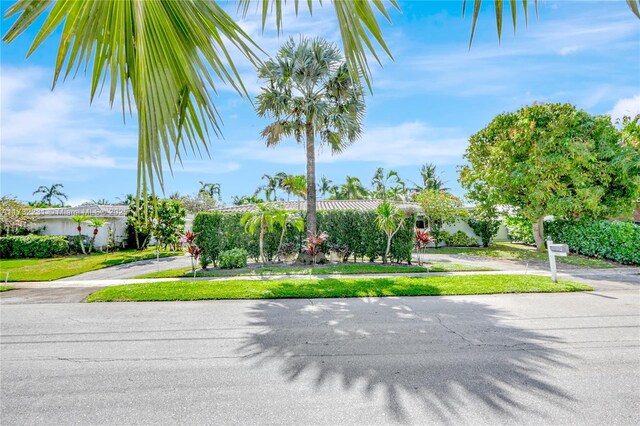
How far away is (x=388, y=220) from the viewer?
1309cm

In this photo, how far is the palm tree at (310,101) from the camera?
13648 mm

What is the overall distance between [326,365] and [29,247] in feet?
78.9

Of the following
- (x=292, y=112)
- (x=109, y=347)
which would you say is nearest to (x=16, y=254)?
(x=292, y=112)

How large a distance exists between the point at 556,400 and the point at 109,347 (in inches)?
219

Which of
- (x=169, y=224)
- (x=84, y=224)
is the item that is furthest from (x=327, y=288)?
(x=84, y=224)

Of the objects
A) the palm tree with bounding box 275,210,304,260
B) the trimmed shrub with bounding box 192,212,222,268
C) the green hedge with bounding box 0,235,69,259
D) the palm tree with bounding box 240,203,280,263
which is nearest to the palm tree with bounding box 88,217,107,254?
the green hedge with bounding box 0,235,69,259

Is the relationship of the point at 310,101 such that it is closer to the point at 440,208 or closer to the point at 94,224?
the point at 440,208

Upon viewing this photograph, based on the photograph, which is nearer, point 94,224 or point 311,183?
point 311,183

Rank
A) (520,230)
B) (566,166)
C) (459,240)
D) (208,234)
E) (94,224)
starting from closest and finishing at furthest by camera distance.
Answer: (208,234), (566,166), (94,224), (459,240), (520,230)

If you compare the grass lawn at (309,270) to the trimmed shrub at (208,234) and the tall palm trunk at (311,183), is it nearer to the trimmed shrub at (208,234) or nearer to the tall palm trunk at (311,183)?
the trimmed shrub at (208,234)

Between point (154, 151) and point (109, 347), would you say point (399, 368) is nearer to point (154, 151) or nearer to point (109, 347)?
point (154, 151)

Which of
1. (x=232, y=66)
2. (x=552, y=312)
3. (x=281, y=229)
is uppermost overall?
(x=232, y=66)

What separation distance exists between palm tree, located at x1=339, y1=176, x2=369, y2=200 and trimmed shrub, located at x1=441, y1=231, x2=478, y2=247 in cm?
2142

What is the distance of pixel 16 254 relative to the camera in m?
20.4
